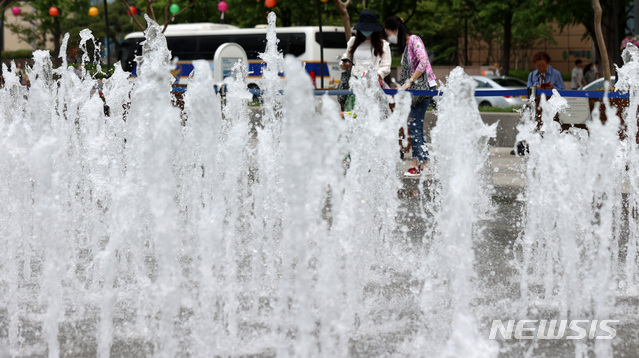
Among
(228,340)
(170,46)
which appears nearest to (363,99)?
(228,340)

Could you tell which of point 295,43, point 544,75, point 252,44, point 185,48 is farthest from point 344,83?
point 185,48

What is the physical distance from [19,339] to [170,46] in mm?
28103

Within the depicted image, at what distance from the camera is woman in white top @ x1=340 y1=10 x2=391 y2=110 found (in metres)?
8.36

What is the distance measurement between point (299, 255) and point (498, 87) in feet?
66.7

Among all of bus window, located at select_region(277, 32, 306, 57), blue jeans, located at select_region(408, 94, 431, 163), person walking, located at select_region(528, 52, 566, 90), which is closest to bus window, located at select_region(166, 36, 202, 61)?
bus window, located at select_region(277, 32, 306, 57)

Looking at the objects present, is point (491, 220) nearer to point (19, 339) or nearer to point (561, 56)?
point (19, 339)

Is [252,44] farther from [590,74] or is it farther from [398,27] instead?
[398,27]

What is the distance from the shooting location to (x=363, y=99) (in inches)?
287

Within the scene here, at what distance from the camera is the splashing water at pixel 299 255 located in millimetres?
3264

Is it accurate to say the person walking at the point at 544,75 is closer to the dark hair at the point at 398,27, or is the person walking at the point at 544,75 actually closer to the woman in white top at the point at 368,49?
the dark hair at the point at 398,27

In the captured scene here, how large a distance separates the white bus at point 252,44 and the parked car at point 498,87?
18.0ft

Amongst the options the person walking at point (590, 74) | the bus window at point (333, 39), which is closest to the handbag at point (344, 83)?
the person walking at point (590, 74)

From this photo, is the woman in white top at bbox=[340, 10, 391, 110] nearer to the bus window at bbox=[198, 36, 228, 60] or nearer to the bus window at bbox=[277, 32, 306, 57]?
the bus window at bbox=[277, 32, 306, 57]

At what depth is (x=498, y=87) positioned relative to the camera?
22812 millimetres
